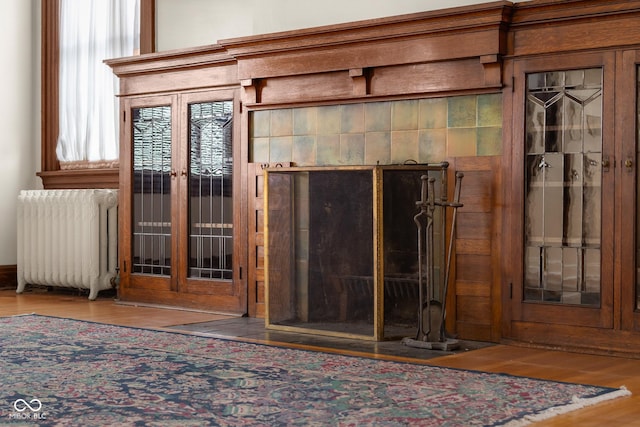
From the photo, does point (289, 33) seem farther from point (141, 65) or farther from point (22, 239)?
point (22, 239)

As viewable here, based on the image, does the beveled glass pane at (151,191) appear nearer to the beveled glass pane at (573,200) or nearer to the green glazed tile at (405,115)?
the green glazed tile at (405,115)

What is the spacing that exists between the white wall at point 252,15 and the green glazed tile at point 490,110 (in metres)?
0.62

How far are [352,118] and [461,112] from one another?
74 centimetres

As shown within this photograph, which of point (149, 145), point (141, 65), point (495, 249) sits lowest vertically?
point (495, 249)

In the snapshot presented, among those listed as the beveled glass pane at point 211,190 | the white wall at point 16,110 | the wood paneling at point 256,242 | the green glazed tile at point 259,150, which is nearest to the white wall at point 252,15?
the beveled glass pane at point 211,190

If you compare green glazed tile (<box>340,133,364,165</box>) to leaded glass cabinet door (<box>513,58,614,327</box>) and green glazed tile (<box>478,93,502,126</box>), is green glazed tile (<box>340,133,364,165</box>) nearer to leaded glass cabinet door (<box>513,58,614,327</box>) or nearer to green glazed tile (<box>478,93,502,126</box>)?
green glazed tile (<box>478,93,502,126</box>)

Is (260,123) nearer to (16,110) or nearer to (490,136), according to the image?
(490,136)

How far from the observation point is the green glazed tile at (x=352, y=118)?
18.4 feet

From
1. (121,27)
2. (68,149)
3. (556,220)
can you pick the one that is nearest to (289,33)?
(556,220)

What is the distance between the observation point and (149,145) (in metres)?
6.84

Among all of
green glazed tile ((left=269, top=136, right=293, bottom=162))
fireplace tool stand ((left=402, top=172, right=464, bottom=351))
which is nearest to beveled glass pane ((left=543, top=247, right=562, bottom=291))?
fireplace tool stand ((left=402, top=172, right=464, bottom=351))

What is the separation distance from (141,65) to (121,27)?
114 cm

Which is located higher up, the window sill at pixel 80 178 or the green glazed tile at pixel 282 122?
the green glazed tile at pixel 282 122

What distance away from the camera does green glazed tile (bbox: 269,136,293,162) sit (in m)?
5.97
